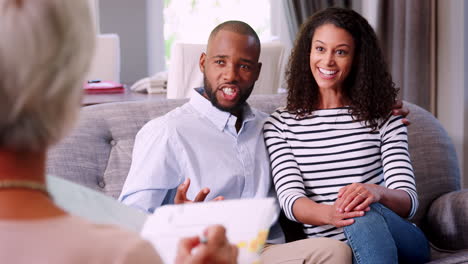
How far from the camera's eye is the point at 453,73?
385 centimetres

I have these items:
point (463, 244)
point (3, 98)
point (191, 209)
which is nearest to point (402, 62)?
point (463, 244)

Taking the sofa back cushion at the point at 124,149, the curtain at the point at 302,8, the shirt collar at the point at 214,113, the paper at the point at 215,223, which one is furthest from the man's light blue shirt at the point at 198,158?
the curtain at the point at 302,8

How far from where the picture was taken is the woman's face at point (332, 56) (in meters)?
2.10

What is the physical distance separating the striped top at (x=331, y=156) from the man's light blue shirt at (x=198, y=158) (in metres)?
0.06

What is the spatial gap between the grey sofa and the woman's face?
0.29m

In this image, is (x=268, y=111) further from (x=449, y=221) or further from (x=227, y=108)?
(x=449, y=221)

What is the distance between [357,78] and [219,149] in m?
0.48

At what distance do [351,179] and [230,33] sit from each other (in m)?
0.53

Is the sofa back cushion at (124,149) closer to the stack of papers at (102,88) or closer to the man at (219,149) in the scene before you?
the man at (219,149)

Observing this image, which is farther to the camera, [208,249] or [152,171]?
[152,171]

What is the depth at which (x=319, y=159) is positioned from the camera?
2.05m

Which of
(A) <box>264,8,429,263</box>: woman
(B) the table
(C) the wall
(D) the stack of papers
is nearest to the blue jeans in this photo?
(A) <box>264,8,429,263</box>: woman

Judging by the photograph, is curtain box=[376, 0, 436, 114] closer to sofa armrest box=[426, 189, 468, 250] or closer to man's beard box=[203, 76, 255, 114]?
sofa armrest box=[426, 189, 468, 250]

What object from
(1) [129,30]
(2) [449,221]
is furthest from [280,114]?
(1) [129,30]
